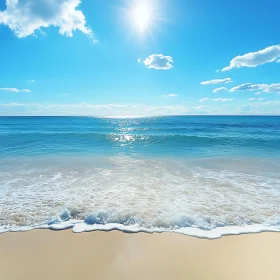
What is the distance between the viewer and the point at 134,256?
330 cm

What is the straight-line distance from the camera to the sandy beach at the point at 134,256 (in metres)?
2.94

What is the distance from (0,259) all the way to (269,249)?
5.02 meters

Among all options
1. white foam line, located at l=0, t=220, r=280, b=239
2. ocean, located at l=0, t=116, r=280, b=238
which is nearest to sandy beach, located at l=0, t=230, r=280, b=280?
white foam line, located at l=0, t=220, r=280, b=239

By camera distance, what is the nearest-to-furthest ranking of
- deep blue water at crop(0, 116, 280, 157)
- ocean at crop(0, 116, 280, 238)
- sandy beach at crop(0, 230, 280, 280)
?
sandy beach at crop(0, 230, 280, 280)
ocean at crop(0, 116, 280, 238)
deep blue water at crop(0, 116, 280, 157)

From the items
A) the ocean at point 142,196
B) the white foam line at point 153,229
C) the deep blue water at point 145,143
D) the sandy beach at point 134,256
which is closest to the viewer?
the sandy beach at point 134,256

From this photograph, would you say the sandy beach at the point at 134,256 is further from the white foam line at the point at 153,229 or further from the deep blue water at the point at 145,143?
the deep blue water at the point at 145,143

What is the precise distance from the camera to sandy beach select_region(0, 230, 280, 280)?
9.66ft

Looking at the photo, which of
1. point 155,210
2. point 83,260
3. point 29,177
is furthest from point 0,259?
point 29,177

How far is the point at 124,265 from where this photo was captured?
10.2ft

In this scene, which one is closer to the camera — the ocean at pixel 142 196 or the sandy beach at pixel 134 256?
the sandy beach at pixel 134 256

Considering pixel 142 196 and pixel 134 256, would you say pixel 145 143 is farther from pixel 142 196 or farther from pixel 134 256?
pixel 134 256

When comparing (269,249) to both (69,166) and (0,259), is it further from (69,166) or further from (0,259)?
(69,166)

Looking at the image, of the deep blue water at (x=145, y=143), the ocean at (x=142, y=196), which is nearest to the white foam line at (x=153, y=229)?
the ocean at (x=142, y=196)

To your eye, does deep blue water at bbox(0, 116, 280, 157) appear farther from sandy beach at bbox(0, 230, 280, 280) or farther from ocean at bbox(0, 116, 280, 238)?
sandy beach at bbox(0, 230, 280, 280)
